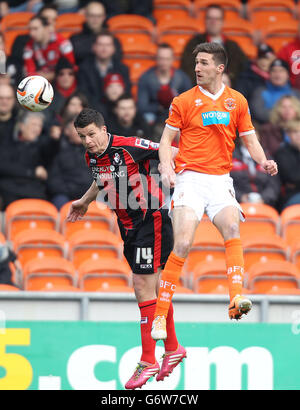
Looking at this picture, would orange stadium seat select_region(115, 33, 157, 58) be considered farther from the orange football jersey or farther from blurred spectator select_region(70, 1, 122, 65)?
the orange football jersey

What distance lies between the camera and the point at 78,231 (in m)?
11.9

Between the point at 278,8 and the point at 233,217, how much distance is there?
8.30 meters

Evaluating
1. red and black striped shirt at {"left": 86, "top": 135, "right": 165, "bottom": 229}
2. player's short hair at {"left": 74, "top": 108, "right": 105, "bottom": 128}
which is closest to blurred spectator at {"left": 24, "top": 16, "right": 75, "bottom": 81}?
red and black striped shirt at {"left": 86, "top": 135, "right": 165, "bottom": 229}

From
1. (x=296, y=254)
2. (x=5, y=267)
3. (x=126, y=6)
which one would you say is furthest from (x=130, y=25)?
(x=5, y=267)

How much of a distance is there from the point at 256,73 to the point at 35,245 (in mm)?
4256

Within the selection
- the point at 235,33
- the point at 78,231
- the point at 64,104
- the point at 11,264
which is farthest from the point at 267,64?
the point at 11,264

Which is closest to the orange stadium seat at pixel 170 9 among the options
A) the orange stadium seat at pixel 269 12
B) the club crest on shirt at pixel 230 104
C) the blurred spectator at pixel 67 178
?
the orange stadium seat at pixel 269 12

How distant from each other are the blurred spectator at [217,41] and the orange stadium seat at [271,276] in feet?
11.7

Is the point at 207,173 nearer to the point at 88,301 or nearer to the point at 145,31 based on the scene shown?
the point at 88,301

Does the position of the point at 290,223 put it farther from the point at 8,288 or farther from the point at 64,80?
the point at 8,288

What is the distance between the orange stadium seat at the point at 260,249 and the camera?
11.8 meters

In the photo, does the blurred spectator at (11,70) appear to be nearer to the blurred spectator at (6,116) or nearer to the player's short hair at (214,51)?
the blurred spectator at (6,116)

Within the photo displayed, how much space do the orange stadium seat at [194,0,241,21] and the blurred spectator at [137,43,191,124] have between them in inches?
94.9

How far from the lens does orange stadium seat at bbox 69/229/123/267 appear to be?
11.7 m
